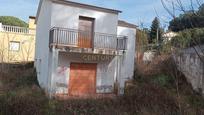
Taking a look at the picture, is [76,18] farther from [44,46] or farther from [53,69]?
[53,69]

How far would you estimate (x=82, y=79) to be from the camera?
16766 millimetres

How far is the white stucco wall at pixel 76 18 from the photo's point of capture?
51.4 ft

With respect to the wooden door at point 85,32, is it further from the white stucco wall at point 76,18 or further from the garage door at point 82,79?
the garage door at point 82,79

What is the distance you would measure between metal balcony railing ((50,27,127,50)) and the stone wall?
514 centimetres

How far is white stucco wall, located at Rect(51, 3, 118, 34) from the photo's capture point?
1566 cm

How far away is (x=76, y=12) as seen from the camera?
1617 centimetres

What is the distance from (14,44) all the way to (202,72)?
19.2 metres

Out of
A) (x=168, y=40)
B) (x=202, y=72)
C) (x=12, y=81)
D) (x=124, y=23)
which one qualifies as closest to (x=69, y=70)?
(x=12, y=81)

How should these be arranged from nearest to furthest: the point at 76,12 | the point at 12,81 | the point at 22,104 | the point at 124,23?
1. the point at 22,104
2. the point at 76,12
3. the point at 12,81
4. the point at 124,23

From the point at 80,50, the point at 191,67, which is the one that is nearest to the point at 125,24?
the point at 80,50

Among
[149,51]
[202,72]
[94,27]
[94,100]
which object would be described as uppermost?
[94,27]

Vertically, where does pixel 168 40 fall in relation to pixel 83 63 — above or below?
above

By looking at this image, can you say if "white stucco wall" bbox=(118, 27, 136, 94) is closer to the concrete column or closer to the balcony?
the balcony

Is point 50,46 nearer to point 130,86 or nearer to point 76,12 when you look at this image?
point 76,12
